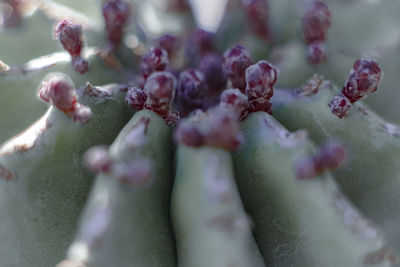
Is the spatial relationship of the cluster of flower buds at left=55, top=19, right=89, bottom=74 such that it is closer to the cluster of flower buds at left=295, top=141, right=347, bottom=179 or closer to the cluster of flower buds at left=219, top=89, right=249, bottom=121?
the cluster of flower buds at left=219, top=89, right=249, bottom=121

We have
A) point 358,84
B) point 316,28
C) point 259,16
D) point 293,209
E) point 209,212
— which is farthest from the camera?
point 259,16

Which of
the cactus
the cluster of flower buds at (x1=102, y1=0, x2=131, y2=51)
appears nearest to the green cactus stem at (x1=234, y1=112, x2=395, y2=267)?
the cactus

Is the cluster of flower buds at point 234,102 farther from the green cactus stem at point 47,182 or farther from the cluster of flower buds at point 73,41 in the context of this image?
the cluster of flower buds at point 73,41

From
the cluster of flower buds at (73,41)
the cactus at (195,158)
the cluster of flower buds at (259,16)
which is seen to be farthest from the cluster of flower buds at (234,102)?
the cluster of flower buds at (259,16)

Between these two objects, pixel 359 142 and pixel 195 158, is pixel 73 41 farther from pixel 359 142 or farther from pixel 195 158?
pixel 359 142

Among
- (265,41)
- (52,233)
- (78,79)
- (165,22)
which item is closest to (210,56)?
(265,41)

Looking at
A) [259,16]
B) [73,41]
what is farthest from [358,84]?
[73,41]
